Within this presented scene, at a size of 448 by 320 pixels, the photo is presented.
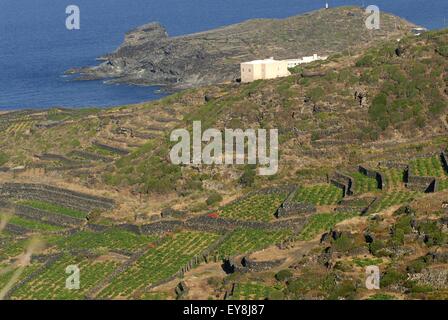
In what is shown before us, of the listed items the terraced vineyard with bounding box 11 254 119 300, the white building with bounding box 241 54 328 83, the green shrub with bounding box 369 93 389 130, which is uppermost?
the white building with bounding box 241 54 328 83

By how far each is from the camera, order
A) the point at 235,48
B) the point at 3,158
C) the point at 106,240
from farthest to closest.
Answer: the point at 235,48 → the point at 3,158 → the point at 106,240

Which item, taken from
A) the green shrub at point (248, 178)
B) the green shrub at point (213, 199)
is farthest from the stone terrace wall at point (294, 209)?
the green shrub at point (248, 178)

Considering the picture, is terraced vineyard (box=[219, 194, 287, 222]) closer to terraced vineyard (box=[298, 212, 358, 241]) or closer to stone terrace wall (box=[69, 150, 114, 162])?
terraced vineyard (box=[298, 212, 358, 241])

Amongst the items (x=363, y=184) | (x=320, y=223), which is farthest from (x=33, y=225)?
(x=363, y=184)

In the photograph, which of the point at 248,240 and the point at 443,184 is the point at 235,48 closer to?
the point at 443,184

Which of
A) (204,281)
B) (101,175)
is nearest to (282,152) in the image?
(101,175)

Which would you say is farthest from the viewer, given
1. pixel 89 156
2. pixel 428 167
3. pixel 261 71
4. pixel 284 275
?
pixel 261 71

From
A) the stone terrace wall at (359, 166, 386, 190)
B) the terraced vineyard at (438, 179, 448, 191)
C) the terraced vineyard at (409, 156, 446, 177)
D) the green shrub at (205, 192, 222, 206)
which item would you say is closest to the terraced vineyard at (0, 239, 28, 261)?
the green shrub at (205, 192, 222, 206)
